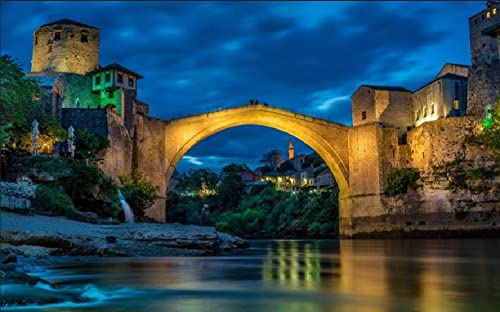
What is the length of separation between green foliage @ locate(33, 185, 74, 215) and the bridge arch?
15444 mm

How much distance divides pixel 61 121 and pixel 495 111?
24.0m

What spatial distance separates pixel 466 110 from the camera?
1351 inches

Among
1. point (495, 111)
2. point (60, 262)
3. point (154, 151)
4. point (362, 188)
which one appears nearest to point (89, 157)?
point (154, 151)

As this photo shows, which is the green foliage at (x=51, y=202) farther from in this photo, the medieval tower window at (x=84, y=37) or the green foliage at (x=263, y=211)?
the green foliage at (x=263, y=211)

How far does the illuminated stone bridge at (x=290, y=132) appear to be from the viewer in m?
32.8

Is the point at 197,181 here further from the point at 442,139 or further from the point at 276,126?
the point at 442,139

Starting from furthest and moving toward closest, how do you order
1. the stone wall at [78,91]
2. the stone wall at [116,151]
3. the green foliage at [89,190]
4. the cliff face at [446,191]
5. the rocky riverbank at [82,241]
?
the stone wall at [78,91], the cliff face at [446,191], the stone wall at [116,151], the green foliage at [89,190], the rocky riverbank at [82,241]

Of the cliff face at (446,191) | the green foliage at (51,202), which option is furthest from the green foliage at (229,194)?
the green foliage at (51,202)

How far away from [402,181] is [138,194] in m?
16.2

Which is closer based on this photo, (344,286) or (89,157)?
(344,286)

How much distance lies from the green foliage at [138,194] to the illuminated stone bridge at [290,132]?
1995 millimetres

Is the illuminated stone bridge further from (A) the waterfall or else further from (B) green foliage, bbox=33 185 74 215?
(B) green foliage, bbox=33 185 74 215

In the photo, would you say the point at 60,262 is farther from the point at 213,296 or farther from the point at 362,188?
the point at 362,188

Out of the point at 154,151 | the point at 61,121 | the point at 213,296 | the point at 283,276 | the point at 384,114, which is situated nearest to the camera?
the point at 213,296
